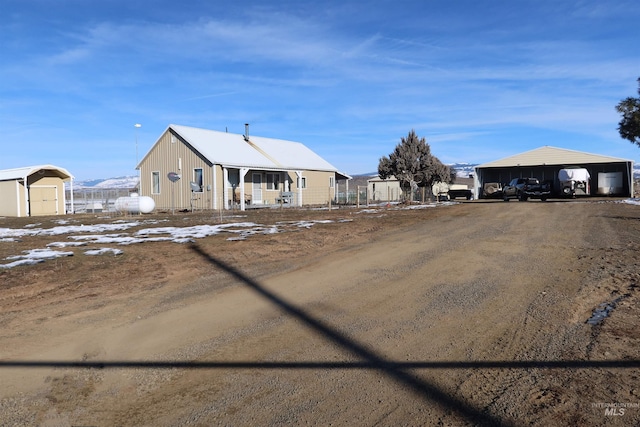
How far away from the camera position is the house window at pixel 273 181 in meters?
34.5

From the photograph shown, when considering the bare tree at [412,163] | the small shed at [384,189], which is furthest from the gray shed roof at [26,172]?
the small shed at [384,189]

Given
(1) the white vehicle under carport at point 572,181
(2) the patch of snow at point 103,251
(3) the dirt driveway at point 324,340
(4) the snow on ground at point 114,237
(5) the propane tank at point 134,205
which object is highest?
(1) the white vehicle under carport at point 572,181

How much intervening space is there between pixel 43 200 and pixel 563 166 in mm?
40867

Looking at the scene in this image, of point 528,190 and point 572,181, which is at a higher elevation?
point 572,181

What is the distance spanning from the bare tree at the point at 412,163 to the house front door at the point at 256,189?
14880mm

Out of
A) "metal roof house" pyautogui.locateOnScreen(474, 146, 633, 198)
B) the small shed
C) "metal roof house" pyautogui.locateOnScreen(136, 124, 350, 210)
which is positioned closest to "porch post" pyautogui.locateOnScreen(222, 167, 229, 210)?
"metal roof house" pyautogui.locateOnScreen(136, 124, 350, 210)

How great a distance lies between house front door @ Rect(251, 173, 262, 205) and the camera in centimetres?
3302

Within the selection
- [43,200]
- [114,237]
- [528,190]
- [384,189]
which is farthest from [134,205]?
[384,189]

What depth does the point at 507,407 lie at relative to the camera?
356 centimetres

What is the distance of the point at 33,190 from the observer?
96.0 feet

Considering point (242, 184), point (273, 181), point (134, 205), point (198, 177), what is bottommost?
point (134, 205)

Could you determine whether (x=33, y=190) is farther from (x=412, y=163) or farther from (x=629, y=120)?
(x=629, y=120)

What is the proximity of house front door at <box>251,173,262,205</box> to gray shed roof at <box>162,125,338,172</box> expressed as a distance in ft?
4.00

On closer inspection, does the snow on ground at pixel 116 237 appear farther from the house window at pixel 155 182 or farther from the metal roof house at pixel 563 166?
the metal roof house at pixel 563 166
